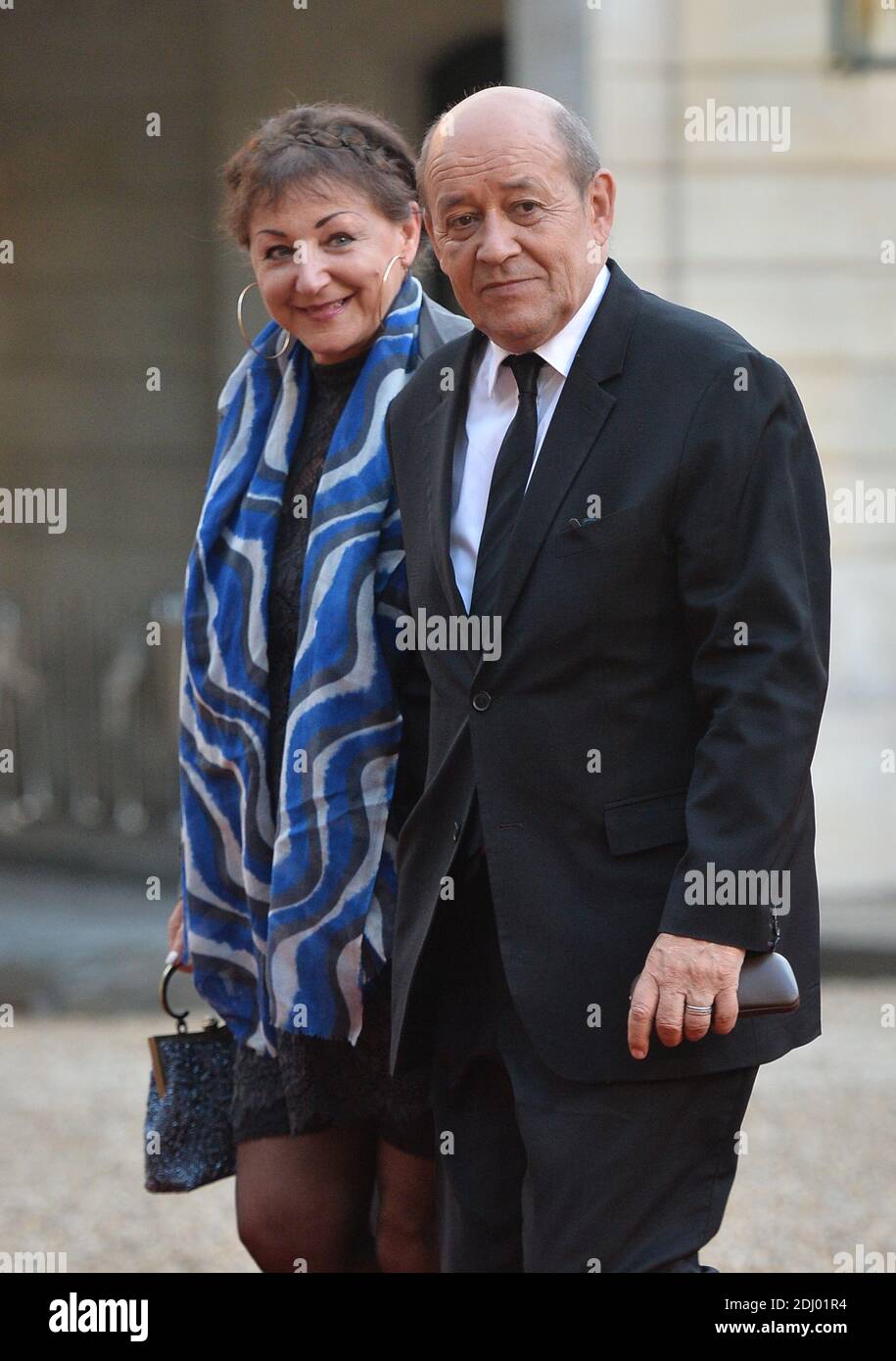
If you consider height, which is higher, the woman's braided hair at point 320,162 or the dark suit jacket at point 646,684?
→ the woman's braided hair at point 320,162

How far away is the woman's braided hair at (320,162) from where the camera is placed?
290 centimetres

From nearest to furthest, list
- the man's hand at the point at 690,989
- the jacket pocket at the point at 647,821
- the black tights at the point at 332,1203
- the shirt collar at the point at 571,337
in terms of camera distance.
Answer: the man's hand at the point at 690,989 < the jacket pocket at the point at 647,821 < the shirt collar at the point at 571,337 < the black tights at the point at 332,1203

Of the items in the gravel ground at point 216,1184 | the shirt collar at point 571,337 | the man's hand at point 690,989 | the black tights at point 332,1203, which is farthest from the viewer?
the gravel ground at point 216,1184

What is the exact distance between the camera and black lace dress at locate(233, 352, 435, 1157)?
2.94 m

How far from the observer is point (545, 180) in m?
2.44

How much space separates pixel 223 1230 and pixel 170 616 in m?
4.74

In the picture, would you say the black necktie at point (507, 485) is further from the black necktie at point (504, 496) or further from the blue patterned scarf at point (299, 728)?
the blue patterned scarf at point (299, 728)

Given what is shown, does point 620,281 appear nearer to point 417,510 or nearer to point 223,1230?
point 417,510

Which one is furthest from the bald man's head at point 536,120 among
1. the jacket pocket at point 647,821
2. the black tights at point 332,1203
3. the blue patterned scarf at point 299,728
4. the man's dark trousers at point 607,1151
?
the black tights at point 332,1203

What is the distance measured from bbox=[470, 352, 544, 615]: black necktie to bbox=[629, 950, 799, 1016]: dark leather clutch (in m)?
0.59

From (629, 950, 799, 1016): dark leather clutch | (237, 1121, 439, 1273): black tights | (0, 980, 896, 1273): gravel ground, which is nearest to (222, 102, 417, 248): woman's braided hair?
(629, 950, 799, 1016): dark leather clutch

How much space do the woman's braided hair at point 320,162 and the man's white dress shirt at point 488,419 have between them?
442 mm

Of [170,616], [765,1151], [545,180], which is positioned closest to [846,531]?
[765,1151]

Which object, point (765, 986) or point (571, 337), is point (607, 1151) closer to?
point (765, 986)
